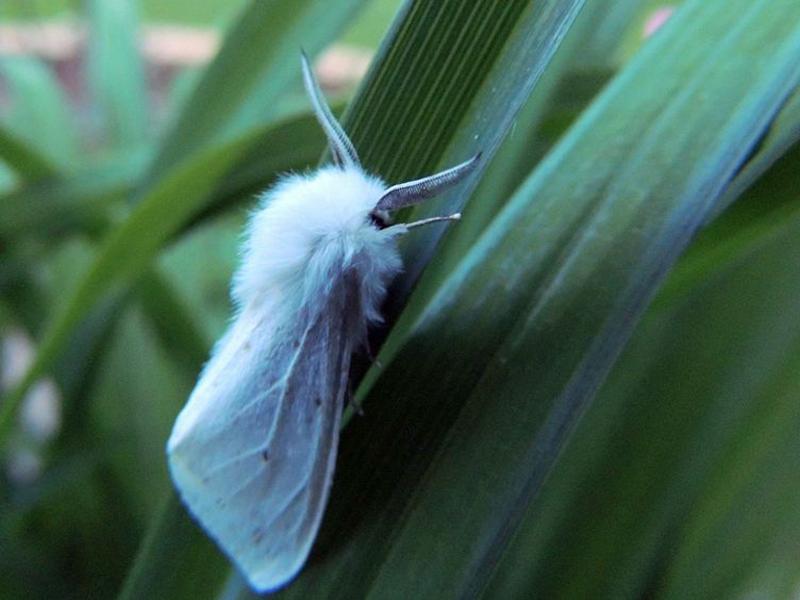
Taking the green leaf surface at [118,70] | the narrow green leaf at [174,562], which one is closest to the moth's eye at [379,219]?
the narrow green leaf at [174,562]

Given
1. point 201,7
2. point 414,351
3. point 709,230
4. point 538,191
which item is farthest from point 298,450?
point 201,7

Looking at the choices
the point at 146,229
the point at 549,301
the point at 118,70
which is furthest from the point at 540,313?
the point at 118,70

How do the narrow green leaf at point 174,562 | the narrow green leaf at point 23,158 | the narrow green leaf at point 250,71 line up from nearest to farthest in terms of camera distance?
the narrow green leaf at point 174,562 < the narrow green leaf at point 250,71 < the narrow green leaf at point 23,158

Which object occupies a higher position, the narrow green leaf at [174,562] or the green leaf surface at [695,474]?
the green leaf surface at [695,474]

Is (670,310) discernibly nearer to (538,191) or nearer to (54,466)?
(538,191)

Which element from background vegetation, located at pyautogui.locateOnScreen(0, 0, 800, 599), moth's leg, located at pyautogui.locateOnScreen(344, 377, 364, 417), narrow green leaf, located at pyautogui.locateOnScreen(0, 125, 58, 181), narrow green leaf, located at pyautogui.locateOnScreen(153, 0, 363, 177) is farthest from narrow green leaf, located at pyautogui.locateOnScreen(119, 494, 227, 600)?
narrow green leaf, located at pyautogui.locateOnScreen(0, 125, 58, 181)

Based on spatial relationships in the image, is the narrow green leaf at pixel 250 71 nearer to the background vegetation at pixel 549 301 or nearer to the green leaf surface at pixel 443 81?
the background vegetation at pixel 549 301
